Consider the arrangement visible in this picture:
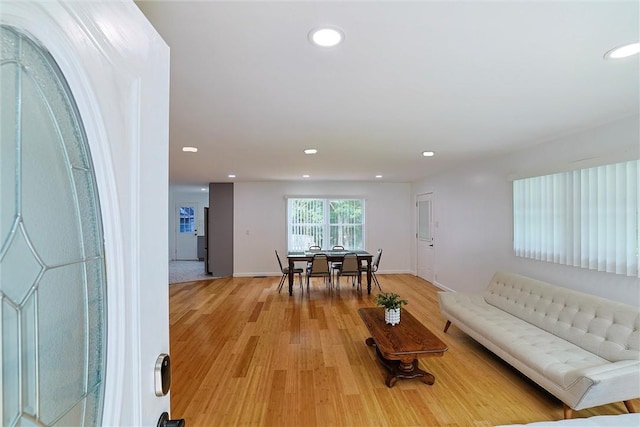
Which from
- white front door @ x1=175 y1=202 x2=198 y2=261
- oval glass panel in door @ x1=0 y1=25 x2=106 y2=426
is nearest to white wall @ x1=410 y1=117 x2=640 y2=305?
oval glass panel in door @ x1=0 y1=25 x2=106 y2=426

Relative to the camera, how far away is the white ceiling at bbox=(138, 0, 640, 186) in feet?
4.14

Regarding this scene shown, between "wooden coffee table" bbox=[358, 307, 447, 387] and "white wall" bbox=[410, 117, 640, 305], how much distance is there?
165cm

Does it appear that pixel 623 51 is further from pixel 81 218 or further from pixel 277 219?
pixel 277 219

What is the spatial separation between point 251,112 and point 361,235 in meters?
5.54

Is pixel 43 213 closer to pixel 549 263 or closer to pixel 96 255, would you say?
pixel 96 255

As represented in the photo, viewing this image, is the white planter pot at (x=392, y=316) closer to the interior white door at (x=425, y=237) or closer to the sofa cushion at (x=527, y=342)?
the sofa cushion at (x=527, y=342)

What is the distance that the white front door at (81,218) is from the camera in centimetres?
45

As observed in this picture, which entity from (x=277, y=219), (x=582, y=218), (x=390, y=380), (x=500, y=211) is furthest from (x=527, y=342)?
(x=277, y=219)

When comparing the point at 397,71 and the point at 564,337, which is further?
the point at 564,337

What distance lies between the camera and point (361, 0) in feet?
3.87

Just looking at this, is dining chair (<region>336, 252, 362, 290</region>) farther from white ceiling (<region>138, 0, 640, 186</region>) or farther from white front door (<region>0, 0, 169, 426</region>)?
white front door (<region>0, 0, 169, 426</region>)

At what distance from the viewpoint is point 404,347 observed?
8.09 feet

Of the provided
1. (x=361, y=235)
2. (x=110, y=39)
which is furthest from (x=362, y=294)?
(x=110, y=39)

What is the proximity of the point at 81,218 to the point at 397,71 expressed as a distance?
171 centimetres
